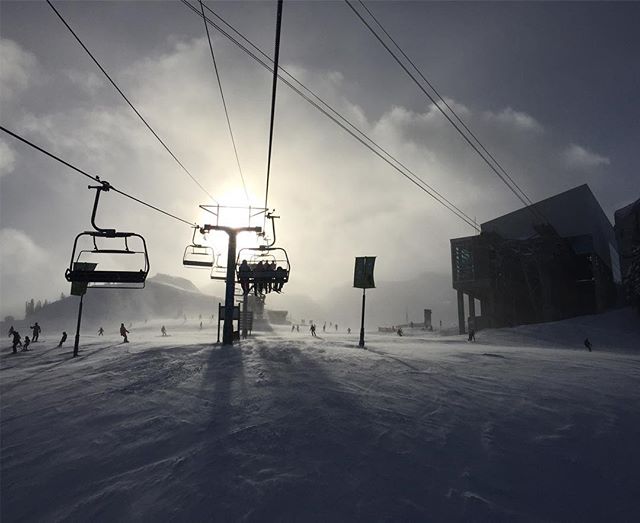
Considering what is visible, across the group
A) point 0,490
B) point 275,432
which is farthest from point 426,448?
point 0,490

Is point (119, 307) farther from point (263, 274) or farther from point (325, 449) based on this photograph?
point (325, 449)

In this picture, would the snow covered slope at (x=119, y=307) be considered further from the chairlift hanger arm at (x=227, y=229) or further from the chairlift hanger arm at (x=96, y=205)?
the chairlift hanger arm at (x=96, y=205)

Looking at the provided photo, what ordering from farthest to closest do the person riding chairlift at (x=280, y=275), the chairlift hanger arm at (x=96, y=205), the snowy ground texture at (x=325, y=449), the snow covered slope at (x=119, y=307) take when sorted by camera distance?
the snow covered slope at (x=119, y=307) → the person riding chairlift at (x=280, y=275) → the chairlift hanger arm at (x=96, y=205) → the snowy ground texture at (x=325, y=449)

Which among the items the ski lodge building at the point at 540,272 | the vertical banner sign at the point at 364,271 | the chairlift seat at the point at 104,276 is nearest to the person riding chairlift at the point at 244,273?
the vertical banner sign at the point at 364,271

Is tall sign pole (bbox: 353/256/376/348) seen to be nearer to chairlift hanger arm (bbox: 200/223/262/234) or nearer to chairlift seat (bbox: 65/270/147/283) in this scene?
chairlift hanger arm (bbox: 200/223/262/234)

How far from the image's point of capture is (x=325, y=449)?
4.72 meters

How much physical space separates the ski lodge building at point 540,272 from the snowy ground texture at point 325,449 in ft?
129

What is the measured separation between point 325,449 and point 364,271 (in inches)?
628

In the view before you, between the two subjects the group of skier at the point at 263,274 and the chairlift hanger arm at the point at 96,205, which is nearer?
the chairlift hanger arm at the point at 96,205

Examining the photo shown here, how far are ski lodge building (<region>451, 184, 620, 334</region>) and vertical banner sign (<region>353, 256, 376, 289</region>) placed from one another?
27.6 m

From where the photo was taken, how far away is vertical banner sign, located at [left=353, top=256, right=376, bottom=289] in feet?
65.8

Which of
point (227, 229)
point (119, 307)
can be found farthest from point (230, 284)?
point (119, 307)

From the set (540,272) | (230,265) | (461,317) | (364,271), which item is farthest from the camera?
(461,317)

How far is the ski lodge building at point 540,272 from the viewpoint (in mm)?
43469
